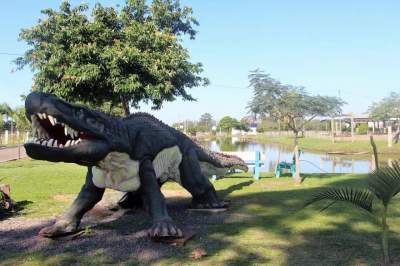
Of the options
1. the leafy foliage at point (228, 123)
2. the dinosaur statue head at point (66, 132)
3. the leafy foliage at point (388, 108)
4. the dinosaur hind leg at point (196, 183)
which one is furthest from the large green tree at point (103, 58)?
the leafy foliage at point (228, 123)

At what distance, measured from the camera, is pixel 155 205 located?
623cm

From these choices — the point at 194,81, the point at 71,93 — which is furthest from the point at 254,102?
the point at 71,93

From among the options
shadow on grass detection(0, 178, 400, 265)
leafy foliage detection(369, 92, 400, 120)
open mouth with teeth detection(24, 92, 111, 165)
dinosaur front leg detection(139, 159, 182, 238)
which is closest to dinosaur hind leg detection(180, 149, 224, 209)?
shadow on grass detection(0, 178, 400, 265)

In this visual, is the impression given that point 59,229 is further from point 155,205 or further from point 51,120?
point 51,120

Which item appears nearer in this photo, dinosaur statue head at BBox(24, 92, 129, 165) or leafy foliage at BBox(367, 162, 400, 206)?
leafy foliage at BBox(367, 162, 400, 206)

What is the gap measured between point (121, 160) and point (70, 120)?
1.24m

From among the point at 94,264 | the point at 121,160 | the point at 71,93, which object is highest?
the point at 71,93

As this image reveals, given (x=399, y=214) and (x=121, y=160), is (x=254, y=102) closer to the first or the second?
(x=399, y=214)

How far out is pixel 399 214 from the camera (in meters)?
7.64

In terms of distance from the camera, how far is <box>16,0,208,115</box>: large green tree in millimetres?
11906

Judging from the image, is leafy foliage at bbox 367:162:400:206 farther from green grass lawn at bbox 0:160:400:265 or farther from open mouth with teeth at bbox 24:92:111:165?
open mouth with teeth at bbox 24:92:111:165

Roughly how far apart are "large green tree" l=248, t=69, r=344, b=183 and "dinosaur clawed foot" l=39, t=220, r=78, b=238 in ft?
A: 26.2

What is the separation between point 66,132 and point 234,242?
8.22 feet

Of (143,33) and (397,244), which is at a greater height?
(143,33)
